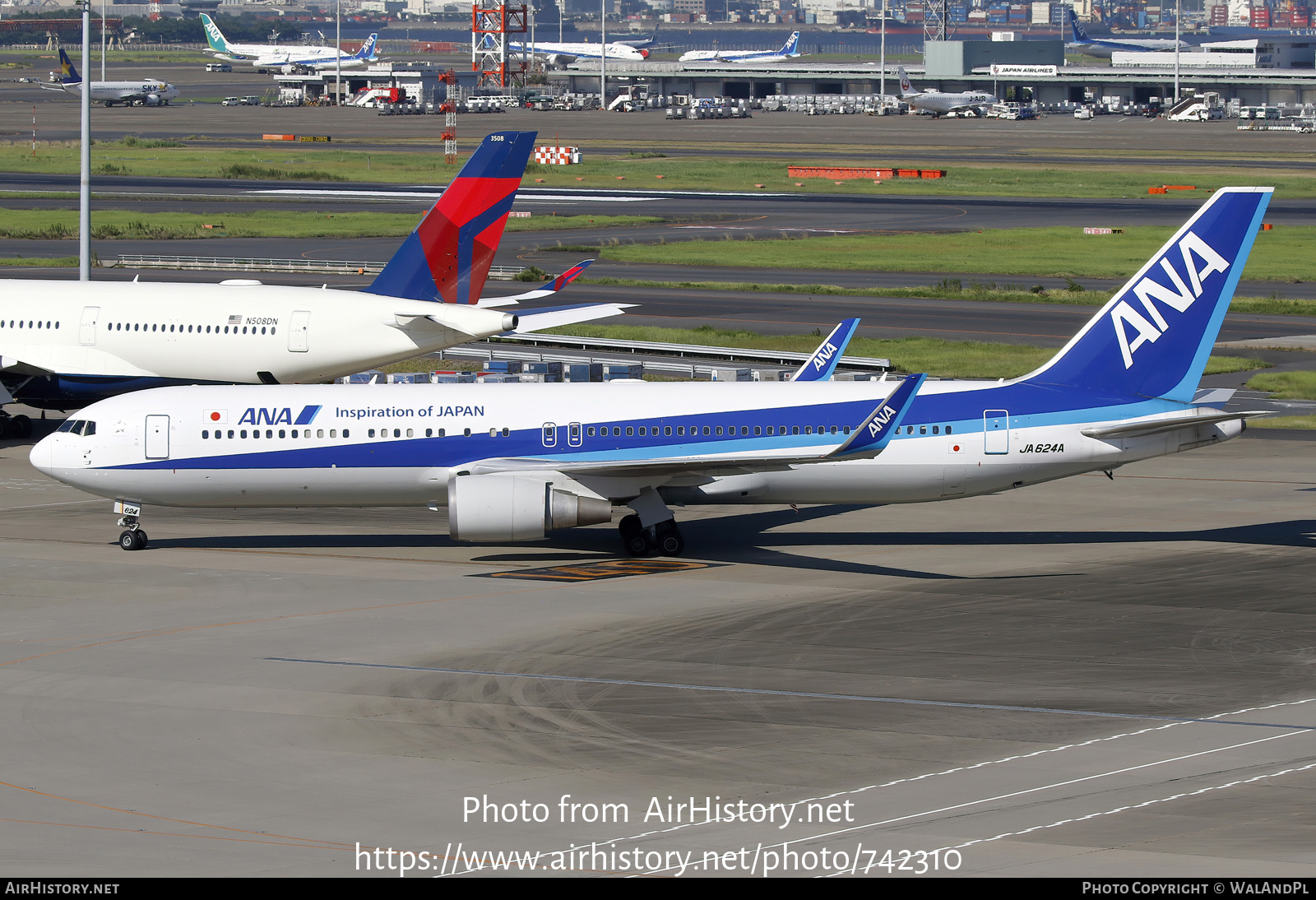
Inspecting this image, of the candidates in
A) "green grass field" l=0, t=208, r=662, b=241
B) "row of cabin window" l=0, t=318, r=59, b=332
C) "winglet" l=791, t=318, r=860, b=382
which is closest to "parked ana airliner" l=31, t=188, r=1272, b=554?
"winglet" l=791, t=318, r=860, b=382

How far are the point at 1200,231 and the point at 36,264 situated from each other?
77504 mm

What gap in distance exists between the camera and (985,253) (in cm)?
10712

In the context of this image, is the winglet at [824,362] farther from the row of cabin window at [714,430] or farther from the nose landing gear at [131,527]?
the nose landing gear at [131,527]

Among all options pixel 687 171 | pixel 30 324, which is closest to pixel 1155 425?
pixel 30 324

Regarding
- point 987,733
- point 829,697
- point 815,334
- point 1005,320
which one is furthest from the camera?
point 1005,320

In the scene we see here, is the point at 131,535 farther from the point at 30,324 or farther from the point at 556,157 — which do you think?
the point at 556,157

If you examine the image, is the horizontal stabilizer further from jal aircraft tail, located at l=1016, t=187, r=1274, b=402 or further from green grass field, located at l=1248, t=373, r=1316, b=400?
green grass field, located at l=1248, t=373, r=1316, b=400

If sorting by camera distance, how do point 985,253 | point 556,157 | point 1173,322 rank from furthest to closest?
point 556,157, point 985,253, point 1173,322

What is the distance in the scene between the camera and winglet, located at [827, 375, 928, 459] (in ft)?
121

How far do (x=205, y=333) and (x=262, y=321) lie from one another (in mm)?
2173

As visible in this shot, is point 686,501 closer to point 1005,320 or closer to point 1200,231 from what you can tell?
point 1200,231

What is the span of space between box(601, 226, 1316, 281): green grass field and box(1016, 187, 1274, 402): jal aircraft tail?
54.7 m

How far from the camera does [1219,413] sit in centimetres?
4006

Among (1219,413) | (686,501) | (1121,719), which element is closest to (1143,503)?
(1219,413)
